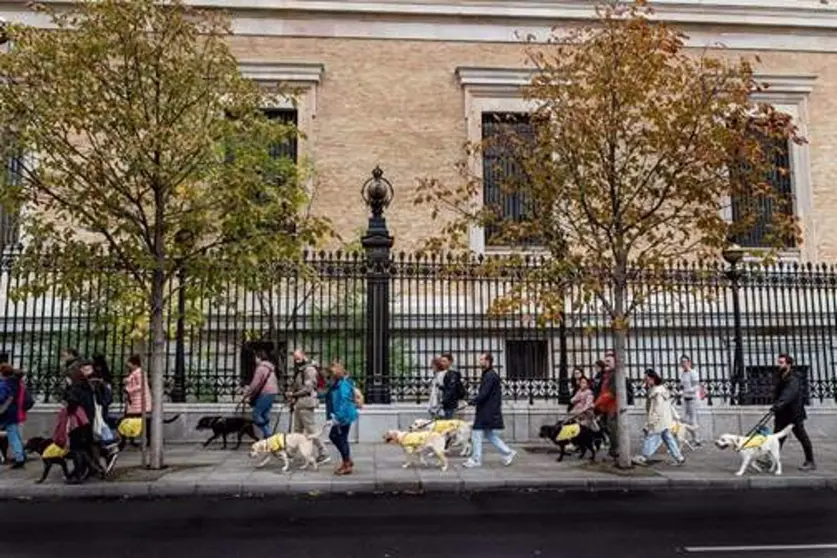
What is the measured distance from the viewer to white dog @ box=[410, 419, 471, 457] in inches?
510

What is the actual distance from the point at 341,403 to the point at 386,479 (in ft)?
4.45

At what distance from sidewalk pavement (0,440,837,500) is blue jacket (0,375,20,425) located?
86 centimetres

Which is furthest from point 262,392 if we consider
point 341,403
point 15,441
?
point 15,441

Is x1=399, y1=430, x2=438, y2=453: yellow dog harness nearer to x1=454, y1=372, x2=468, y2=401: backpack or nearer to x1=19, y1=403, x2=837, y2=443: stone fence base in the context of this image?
x1=454, y1=372, x2=468, y2=401: backpack

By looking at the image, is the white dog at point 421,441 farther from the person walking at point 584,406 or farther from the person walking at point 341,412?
the person walking at point 584,406

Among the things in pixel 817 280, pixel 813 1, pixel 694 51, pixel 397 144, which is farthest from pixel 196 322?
pixel 813 1

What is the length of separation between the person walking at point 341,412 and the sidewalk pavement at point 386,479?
0.96 feet

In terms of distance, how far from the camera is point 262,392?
14.4 m

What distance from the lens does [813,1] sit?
2436cm

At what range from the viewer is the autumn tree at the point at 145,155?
11891 millimetres

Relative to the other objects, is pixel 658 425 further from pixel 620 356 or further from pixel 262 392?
pixel 262 392

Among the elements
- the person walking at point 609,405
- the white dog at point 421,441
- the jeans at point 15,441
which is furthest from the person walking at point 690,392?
the jeans at point 15,441

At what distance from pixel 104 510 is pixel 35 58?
6.62 meters

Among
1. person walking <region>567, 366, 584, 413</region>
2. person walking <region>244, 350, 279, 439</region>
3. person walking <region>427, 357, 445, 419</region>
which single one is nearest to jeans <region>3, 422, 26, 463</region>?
person walking <region>244, 350, 279, 439</region>
